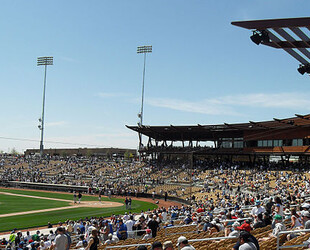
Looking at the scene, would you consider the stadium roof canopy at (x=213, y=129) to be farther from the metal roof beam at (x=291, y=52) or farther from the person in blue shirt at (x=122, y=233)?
the person in blue shirt at (x=122, y=233)

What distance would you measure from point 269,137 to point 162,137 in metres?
20.0

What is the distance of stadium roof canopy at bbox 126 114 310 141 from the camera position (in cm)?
4219

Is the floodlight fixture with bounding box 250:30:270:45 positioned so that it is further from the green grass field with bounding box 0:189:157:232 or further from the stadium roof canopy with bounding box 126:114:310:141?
the stadium roof canopy with bounding box 126:114:310:141

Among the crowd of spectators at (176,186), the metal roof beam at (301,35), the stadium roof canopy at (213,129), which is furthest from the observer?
the stadium roof canopy at (213,129)

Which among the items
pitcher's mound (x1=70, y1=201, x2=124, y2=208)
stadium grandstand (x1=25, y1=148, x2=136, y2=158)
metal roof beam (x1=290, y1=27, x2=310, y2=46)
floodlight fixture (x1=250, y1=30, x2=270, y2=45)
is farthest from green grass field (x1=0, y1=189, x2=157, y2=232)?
stadium grandstand (x1=25, y1=148, x2=136, y2=158)

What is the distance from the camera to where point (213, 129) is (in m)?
52.5

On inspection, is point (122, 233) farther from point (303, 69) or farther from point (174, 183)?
point (174, 183)

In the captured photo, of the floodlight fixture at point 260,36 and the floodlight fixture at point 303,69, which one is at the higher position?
the floodlight fixture at point 260,36

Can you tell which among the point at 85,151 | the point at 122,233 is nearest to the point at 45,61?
the point at 85,151

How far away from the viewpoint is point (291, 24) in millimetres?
10398

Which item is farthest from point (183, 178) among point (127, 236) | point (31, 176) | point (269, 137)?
point (127, 236)

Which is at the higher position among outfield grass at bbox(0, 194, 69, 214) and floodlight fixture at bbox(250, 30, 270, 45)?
floodlight fixture at bbox(250, 30, 270, 45)

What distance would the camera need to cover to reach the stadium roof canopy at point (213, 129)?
42.2 m

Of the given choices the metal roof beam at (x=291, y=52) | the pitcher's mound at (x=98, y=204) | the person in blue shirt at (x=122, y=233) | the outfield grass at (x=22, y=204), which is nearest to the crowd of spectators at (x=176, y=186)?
the person in blue shirt at (x=122, y=233)
